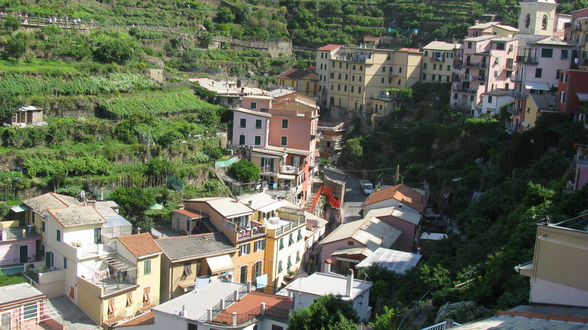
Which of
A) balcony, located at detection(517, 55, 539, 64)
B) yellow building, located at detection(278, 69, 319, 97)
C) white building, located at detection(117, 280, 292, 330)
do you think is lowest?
white building, located at detection(117, 280, 292, 330)

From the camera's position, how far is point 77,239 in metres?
27.2

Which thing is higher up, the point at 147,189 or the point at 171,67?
the point at 171,67

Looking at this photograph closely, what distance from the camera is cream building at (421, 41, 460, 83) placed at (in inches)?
2232

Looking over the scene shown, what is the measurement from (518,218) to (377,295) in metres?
6.45

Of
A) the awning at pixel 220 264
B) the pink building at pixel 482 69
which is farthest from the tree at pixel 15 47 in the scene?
the pink building at pixel 482 69

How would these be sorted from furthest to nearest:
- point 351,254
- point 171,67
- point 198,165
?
point 171,67
point 198,165
point 351,254

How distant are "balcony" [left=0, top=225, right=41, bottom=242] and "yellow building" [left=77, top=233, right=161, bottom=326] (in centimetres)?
386

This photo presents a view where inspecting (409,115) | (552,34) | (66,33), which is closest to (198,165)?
(66,33)

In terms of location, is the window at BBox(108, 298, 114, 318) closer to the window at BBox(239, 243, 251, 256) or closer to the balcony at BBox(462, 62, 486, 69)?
the window at BBox(239, 243, 251, 256)

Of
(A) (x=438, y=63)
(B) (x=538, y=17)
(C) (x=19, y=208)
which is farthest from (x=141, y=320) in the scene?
(B) (x=538, y=17)

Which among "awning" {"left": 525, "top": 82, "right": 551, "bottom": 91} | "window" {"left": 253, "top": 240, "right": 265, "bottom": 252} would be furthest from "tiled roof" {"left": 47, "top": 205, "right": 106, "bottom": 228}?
"awning" {"left": 525, "top": 82, "right": 551, "bottom": 91}

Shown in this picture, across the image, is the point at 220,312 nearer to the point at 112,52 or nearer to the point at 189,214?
the point at 189,214

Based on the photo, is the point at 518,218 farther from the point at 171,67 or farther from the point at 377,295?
the point at 171,67

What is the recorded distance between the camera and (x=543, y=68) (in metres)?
40.0
